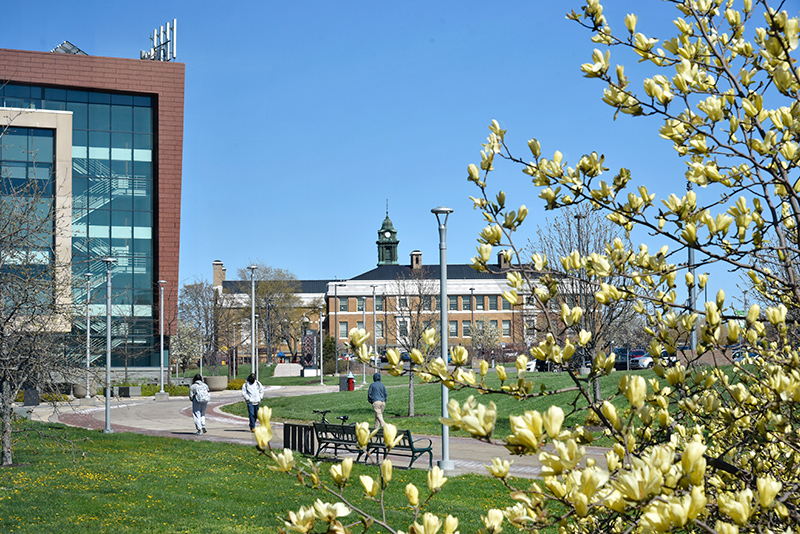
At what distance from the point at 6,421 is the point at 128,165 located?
35.6 m

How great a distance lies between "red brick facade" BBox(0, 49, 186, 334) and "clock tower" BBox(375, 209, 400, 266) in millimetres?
61758

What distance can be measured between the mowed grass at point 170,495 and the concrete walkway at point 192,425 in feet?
3.66

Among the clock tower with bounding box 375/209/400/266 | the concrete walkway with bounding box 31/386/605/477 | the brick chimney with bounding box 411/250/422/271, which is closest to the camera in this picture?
the concrete walkway with bounding box 31/386/605/477

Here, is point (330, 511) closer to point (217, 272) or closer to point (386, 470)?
point (386, 470)

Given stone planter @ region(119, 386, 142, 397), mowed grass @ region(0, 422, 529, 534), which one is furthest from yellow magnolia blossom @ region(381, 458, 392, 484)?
stone planter @ region(119, 386, 142, 397)

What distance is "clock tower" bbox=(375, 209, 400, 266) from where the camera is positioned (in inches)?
4240

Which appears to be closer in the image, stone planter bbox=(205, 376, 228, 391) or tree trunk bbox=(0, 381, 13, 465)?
tree trunk bbox=(0, 381, 13, 465)

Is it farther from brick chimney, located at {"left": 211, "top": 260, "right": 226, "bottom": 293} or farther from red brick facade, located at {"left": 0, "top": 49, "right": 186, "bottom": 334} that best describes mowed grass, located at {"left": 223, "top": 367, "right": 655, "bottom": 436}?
brick chimney, located at {"left": 211, "top": 260, "right": 226, "bottom": 293}

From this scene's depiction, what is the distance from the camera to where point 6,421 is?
535 inches

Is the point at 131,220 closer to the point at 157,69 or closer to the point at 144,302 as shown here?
the point at 144,302

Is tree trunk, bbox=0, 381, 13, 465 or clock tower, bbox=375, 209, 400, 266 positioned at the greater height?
clock tower, bbox=375, 209, 400, 266

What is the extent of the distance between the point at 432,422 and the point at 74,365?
12682 millimetres

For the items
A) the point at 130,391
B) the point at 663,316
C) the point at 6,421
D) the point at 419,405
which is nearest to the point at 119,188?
the point at 130,391

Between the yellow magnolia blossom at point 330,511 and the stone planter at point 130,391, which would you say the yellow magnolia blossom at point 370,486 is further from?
the stone planter at point 130,391
